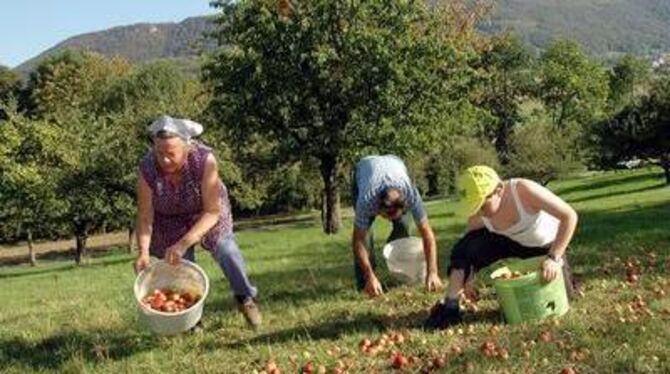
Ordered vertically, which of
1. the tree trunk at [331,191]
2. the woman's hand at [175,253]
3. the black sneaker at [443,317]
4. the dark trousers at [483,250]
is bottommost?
the tree trunk at [331,191]

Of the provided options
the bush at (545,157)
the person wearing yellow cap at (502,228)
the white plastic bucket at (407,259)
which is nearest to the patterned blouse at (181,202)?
the person wearing yellow cap at (502,228)

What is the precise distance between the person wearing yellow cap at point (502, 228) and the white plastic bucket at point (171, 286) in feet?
6.64

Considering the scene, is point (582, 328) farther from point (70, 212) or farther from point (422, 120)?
point (70, 212)

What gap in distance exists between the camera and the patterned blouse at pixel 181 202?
803cm

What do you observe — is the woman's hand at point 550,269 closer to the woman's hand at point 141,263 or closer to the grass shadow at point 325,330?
the grass shadow at point 325,330

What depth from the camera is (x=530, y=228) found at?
8.01 meters

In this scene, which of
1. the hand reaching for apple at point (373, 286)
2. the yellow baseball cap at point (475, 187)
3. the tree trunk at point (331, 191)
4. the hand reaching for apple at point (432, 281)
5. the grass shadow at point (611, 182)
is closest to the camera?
the yellow baseball cap at point (475, 187)

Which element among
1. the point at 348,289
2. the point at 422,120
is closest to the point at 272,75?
the point at 422,120

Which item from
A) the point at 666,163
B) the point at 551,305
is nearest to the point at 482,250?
the point at 551,305

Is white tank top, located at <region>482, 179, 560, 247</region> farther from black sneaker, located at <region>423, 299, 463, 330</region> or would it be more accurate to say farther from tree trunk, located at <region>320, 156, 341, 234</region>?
tree trunk, located at <region>320, 156, 341, 234</region>

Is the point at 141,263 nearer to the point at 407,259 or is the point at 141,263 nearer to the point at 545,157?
the point at 407,259

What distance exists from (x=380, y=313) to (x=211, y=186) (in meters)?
2.15

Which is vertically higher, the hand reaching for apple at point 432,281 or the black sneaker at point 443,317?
the black sneaker at point 443,317

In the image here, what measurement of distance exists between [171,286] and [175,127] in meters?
1.42
